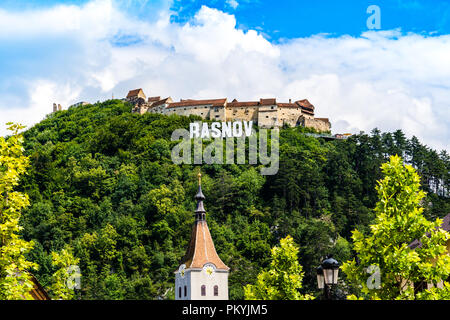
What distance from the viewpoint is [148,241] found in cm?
11506

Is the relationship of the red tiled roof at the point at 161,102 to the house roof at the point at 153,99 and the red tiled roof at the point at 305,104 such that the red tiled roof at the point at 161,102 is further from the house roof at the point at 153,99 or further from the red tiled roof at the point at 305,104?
the red tiled roof at the point at 305,104

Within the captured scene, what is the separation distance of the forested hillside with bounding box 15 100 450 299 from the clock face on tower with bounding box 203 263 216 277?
1498cm

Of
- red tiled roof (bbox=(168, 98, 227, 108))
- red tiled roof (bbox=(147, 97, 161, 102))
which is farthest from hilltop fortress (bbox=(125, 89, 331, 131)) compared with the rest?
red tiled roof (bbox=(147, 97, 161, 102))

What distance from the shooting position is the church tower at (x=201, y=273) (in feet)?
252

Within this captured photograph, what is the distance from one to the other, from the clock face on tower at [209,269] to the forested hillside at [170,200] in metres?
15.0

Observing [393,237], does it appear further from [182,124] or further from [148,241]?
[182,124]

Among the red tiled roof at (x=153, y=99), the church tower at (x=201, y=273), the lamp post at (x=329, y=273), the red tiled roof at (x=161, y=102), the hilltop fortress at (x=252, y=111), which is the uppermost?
the red tiled roof at (x=153, y=99)

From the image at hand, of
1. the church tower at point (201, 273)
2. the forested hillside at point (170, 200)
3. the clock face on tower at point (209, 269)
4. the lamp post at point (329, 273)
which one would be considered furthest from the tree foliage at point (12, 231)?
the forested hillside at point (170, 200)

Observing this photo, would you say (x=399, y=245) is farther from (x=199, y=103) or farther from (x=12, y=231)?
(x=199, y=103)

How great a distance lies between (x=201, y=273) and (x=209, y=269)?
3.38ft

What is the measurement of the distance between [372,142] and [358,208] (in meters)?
24.8

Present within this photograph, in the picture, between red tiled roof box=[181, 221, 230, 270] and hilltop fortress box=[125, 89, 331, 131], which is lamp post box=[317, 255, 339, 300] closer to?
red tiled roof box=[181, 221, 230, 270]

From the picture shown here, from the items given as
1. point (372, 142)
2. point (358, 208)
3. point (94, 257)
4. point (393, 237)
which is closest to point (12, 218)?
point (393, 237)

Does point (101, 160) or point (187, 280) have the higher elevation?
point (101, 160)
